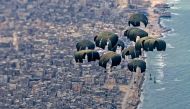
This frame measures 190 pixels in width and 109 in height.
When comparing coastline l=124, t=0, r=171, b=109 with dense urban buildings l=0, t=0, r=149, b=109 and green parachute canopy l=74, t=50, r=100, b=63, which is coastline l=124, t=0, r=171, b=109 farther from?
green parachute canopy l=74, t=50, r=100, b=63

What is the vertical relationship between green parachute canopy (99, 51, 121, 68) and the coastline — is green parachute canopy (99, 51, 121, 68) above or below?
above

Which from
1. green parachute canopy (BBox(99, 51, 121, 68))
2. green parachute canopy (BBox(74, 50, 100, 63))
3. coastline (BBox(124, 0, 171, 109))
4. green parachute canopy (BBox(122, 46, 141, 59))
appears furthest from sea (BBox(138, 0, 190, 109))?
green parachute canopy (BBox(99, 51, 121, 68))

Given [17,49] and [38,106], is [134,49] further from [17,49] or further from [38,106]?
[17,49]

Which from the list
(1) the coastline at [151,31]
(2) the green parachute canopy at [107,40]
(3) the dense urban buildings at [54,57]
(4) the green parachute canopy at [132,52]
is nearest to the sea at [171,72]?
(1) the coastline at [151,31]

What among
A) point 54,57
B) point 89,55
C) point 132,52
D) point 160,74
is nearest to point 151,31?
point 54,57

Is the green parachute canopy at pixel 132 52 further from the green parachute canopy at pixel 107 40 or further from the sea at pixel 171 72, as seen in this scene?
the sea at pixel 171 72

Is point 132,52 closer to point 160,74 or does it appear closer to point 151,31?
point 160,74

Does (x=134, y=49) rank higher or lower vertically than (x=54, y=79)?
higher

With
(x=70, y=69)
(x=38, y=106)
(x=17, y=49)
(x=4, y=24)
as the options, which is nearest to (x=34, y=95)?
(x=38, y=106)
